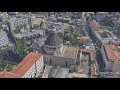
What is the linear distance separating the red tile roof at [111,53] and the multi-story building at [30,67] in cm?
158

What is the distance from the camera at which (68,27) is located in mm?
7719

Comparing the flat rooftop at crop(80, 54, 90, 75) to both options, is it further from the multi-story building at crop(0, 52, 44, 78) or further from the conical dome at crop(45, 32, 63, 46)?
the multi-story building at crop(0, 52, 44, 78)

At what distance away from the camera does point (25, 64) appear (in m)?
4.61

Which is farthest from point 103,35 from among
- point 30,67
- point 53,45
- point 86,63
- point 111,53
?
point 30,67

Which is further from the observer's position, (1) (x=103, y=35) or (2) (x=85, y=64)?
(1) (x=103, y=35)

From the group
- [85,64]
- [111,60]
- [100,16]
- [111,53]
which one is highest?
[100,16]

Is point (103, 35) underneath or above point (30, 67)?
above

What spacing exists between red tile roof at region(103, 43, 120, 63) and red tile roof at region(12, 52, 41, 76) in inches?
64.4

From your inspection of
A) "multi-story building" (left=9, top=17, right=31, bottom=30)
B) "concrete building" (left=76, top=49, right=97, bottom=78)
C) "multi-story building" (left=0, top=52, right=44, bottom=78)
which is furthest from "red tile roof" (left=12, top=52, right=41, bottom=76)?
"multi-story building" (left=9, top=17, right=31, bottom=30)

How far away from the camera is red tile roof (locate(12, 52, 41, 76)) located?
4.32 m

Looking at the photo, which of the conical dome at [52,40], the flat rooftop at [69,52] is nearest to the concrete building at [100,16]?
the flat rooftop at [69,52]

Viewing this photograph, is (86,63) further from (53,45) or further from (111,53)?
(53,45)

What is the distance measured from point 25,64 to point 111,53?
208cm

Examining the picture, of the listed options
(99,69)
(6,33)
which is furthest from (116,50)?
(6,33)
